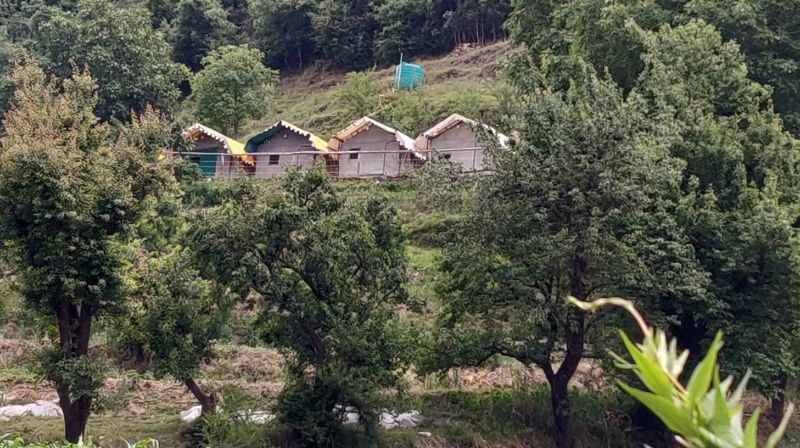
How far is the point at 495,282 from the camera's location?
1552cm

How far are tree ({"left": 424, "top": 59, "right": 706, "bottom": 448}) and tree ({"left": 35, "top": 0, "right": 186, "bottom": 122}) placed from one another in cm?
2396

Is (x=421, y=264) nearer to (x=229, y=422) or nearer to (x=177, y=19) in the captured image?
(x=229, y=422)

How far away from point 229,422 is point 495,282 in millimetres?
5287

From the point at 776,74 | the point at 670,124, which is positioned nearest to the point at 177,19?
the point at 776,74

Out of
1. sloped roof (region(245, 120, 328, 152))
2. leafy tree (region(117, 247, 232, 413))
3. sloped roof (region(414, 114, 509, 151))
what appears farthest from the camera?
sloped roof (region(245, 120, 328, 152))

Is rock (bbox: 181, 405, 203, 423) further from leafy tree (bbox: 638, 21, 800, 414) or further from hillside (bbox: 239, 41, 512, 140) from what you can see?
hillside (bbox: 239, 41, 512, 140)

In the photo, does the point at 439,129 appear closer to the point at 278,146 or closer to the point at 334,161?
the point at 334,161

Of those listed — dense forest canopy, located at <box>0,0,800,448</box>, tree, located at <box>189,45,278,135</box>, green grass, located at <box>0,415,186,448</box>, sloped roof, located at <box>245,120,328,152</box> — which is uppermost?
tree, located at <box>189,45,278,135</box>

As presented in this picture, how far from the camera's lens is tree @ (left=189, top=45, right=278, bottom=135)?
39.0 meters

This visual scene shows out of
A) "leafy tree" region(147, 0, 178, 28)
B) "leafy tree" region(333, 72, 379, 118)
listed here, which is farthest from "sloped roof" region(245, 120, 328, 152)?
"leafy tree" region(147, 0, 178, 28)

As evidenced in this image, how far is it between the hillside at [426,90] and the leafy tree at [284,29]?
1.74m

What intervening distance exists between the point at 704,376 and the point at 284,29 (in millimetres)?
59341

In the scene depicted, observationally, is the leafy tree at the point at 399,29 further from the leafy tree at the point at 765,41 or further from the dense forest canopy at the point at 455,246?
the dense forest canopy at the point at 455,246

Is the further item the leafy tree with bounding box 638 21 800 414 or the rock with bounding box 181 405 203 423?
the leafy tree with bounding box 638 21 800 414
